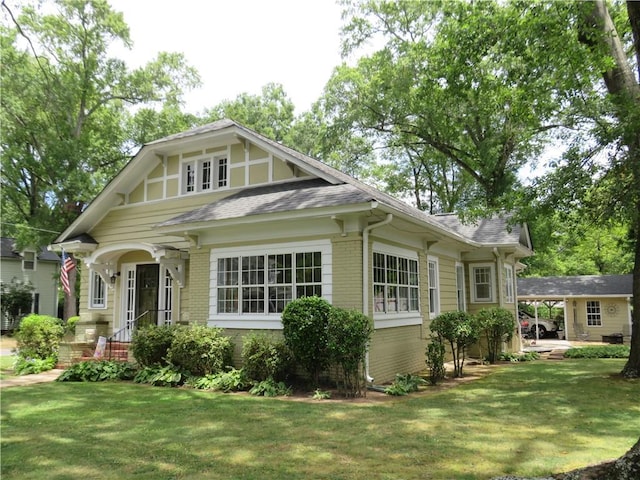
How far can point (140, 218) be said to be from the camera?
1454cm

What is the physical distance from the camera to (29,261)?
32.3 meters

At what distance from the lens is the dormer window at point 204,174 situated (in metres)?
13.4

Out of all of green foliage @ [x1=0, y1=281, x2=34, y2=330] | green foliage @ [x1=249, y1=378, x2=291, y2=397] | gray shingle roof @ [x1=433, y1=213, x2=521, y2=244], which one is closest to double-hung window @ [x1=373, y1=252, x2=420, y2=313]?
green foliage @ [x1=249, y1=378, x2=291, y2=397]

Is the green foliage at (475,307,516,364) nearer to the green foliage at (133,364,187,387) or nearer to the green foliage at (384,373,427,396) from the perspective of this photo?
the green foliage at (384,373,427,396)

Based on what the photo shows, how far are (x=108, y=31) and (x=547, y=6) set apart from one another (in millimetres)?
21902

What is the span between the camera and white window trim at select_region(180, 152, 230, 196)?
13344mm

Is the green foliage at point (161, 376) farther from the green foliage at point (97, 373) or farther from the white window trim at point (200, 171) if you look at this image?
the white window trim at point (200, 171)

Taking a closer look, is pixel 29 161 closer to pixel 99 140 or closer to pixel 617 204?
pixel 99 140

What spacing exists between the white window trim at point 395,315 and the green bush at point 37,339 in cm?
951

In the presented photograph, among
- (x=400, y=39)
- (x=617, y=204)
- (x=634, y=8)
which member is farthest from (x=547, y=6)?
(x=400, y=39)

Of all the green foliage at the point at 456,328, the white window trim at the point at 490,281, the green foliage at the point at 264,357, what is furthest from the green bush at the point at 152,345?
the white window trim at the point at 490,281

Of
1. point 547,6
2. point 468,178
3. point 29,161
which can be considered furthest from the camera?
point 468,178

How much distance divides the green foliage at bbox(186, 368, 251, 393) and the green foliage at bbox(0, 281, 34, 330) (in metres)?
25.2

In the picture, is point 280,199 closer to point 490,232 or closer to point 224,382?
point 224,382
